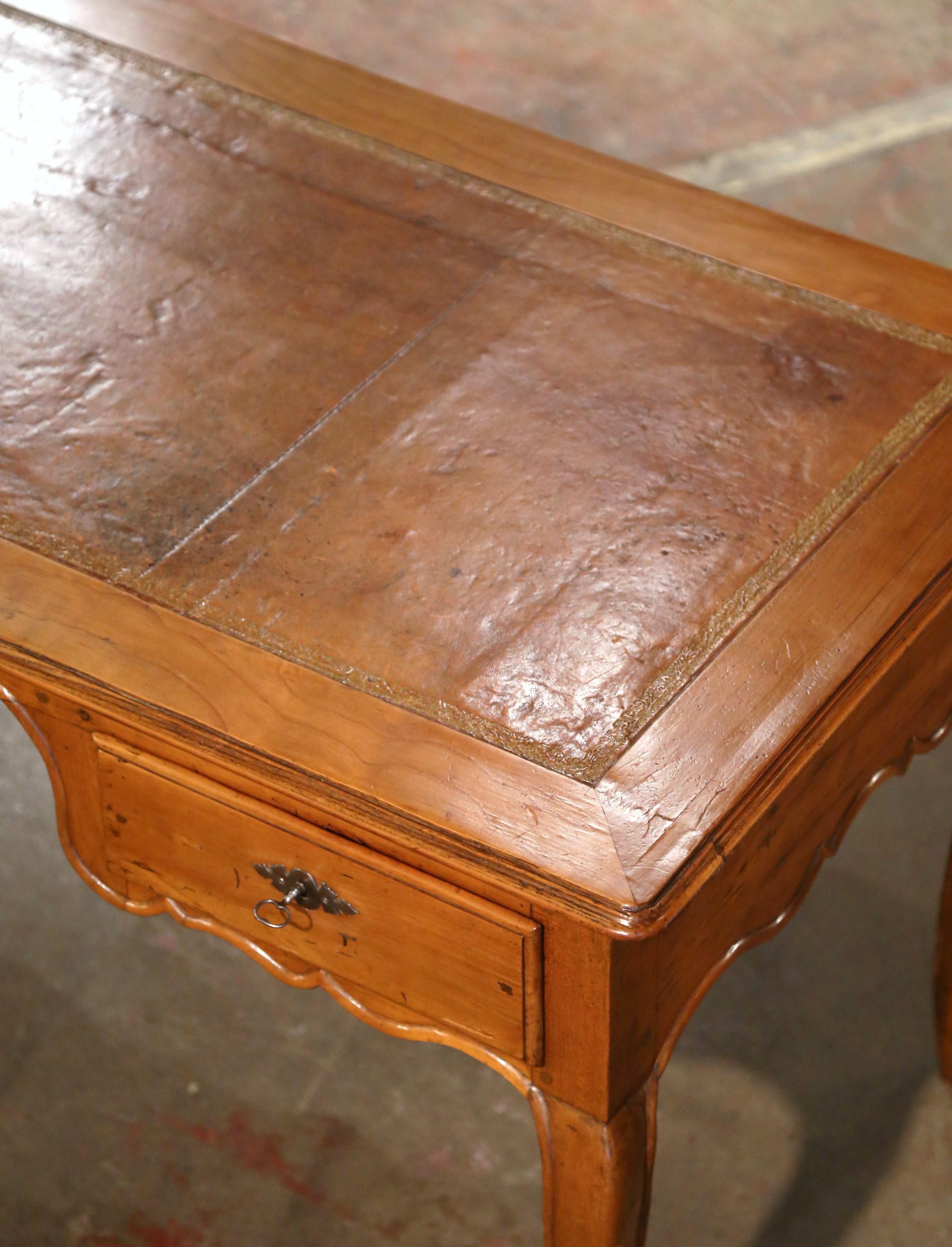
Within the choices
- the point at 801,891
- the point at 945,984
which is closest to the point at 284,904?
the point at 801,891

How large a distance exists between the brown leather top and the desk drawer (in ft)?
0.41

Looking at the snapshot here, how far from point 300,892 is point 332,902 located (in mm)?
28

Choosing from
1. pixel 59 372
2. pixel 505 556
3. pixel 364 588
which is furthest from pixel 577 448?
pixel 59 372

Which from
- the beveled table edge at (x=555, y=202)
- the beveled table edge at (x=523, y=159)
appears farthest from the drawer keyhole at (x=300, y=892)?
the beveled table edge at (x=523, y=159)

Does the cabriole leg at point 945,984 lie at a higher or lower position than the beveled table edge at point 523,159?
lower

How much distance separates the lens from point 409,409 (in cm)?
152

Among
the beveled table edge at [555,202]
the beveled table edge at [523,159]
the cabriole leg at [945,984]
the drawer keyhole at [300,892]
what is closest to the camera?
the beveled table edge at [555,202]

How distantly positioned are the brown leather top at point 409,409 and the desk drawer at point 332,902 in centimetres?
13

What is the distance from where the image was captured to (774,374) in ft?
5.14

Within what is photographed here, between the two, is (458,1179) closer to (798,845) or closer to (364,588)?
(798,845)

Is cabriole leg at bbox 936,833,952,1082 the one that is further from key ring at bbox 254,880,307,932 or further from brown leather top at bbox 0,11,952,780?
key ring at bbox 254,880,307,932

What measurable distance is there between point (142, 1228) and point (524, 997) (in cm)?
84

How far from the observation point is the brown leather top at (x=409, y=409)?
1.32m

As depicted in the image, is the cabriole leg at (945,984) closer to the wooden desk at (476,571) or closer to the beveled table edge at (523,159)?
the wooden desk at (476,571)
